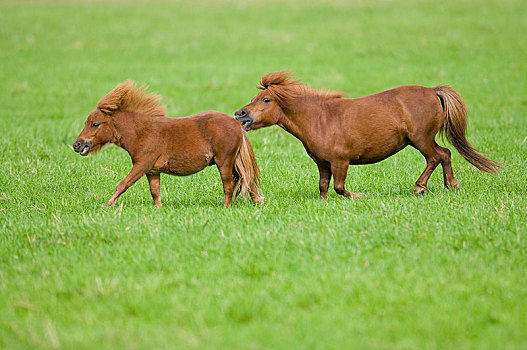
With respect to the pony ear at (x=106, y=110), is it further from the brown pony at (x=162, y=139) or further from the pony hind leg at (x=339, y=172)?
the pony hind leg at (x=339, y=172)

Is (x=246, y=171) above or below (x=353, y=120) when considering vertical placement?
below

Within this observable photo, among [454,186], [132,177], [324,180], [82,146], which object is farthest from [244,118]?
[454,186]

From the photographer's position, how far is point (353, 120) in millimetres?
7738

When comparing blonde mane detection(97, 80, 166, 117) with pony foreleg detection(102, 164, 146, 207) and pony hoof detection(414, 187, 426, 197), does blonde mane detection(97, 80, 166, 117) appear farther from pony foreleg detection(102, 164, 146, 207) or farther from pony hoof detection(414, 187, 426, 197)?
pony hoof detection(414, 187, 426, 197)

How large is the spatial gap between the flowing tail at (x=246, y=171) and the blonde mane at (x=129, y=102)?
3.62 feet

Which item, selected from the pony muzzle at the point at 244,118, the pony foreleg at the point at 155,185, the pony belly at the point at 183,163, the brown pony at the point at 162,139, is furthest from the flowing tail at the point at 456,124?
the pony foreleg at the point at 155,185

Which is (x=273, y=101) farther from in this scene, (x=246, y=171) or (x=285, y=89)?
(x=246, y=171)

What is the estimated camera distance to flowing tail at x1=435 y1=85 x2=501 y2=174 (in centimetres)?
802

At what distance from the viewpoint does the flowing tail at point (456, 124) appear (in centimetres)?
802

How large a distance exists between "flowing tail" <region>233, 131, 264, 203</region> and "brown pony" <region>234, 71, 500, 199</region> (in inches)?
11.8

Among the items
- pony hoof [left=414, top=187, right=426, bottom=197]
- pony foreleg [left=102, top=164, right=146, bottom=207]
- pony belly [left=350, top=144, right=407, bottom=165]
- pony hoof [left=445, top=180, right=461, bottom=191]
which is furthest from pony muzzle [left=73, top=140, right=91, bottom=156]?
pony hoof [left=445, top=180, right=461, bottom=191]

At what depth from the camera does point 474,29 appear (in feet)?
82.9

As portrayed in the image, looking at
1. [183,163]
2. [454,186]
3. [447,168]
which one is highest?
[183,163]

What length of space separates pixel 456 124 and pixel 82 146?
4.61 m
